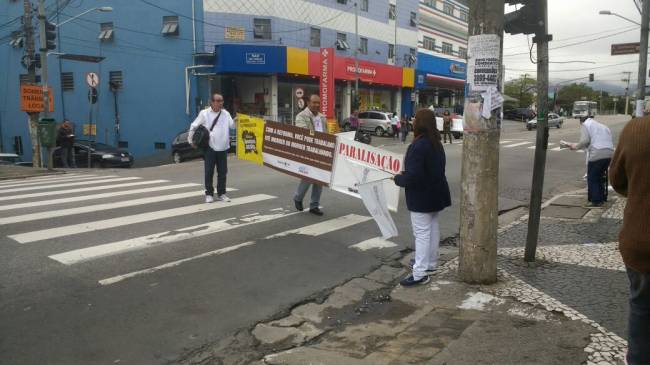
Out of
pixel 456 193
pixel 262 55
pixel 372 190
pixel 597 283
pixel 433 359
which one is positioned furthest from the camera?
pixel 262 55

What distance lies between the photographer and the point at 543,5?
17.5 ft

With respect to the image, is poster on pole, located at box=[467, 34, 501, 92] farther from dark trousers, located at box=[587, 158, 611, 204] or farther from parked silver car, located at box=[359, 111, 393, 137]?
parked silver car, located at box=[359, 111, 393, 137]

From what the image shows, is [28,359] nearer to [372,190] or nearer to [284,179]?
[372,190]

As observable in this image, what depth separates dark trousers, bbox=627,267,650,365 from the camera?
9.14 ft

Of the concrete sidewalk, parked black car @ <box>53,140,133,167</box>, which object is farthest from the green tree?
the concrete sidewalk

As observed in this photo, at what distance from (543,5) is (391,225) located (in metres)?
2.81

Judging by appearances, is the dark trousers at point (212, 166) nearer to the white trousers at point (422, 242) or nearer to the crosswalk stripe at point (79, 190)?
the crosswalk stripe at point (79, 190)

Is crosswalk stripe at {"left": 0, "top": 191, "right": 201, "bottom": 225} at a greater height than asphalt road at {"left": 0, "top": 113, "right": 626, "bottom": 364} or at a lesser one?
greater

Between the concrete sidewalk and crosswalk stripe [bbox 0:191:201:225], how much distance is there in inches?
200

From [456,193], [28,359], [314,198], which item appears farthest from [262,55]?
[28,359]

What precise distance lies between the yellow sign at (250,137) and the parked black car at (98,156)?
13179 millimetres

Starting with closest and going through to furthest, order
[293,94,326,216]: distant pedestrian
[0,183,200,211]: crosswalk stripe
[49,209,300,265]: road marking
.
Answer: [49,209,300,265]: road marking < [293,94,326,216]: distant pedestrian < [0,183,200,211]: crosswalk stripe

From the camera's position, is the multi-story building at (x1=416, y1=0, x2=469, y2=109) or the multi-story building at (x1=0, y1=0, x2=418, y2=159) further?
the multi-story building at (x1=416, y1=0, x2=469, y2=109)

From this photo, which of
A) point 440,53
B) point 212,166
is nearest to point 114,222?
point 212,166
